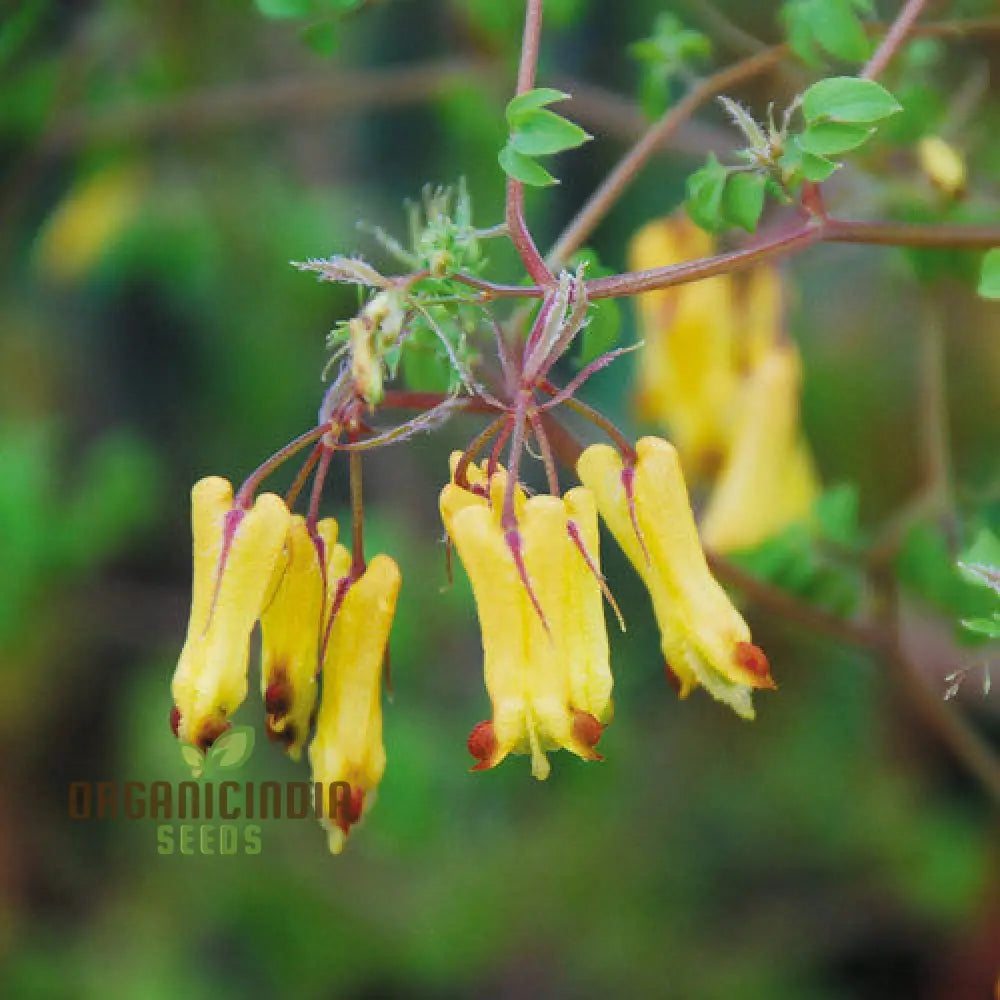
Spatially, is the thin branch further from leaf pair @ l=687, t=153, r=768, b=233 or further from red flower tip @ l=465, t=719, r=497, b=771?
red flower tip @ l=465, t=719, r=497, b=771

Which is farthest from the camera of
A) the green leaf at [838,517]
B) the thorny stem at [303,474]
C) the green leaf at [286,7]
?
the green leaf at [838,517]

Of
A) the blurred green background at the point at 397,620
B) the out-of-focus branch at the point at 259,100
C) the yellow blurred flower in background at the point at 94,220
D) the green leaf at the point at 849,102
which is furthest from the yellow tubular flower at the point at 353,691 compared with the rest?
the yellow blurred flower in background at the point at 94,220

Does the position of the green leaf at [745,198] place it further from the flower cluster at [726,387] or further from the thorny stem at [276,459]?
the flower cluster at [726,387]

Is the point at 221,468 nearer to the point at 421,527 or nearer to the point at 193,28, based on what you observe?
the point at 421,527

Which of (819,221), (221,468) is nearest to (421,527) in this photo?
(221,468)

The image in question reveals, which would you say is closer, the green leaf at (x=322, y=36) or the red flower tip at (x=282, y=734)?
the red flower tip at (x=282, y=734)

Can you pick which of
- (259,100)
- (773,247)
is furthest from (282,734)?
(259,100)
